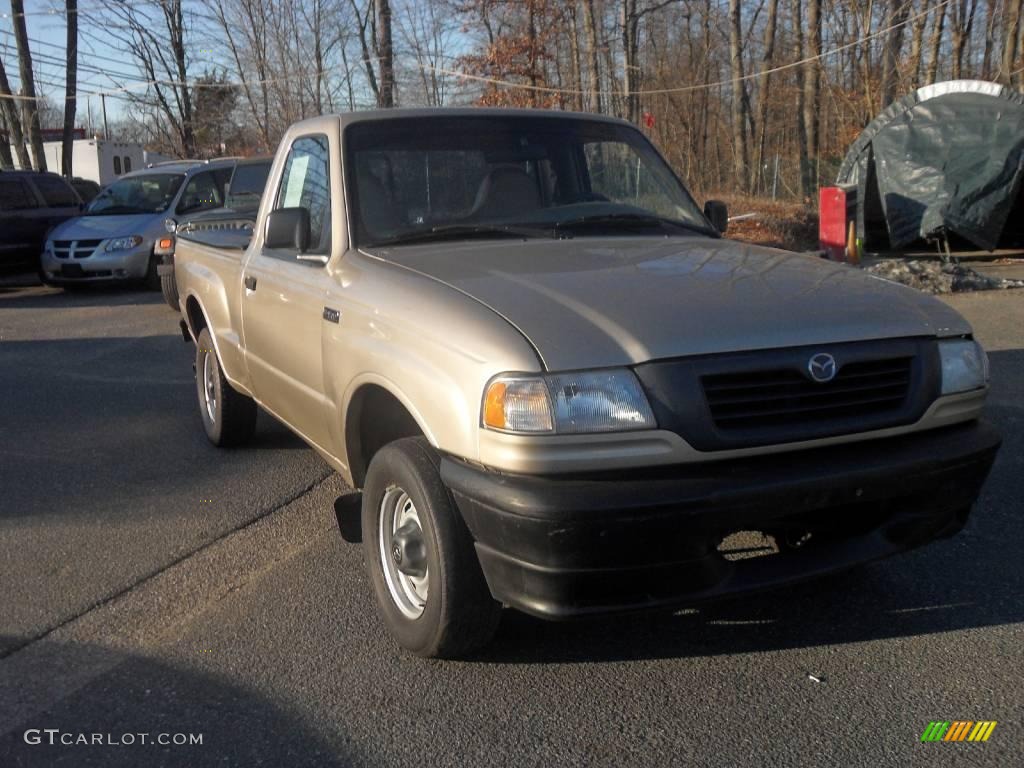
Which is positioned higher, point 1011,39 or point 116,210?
point 1011,39

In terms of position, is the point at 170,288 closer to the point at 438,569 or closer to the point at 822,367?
the point at 438,569

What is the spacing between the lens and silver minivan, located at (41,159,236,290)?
14398 millimetres

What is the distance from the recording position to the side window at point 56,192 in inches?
658

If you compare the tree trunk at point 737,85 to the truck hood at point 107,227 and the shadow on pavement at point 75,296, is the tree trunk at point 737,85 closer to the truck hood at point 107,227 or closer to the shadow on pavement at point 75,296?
the truck hood at point 107,227

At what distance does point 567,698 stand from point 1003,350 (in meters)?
6.73

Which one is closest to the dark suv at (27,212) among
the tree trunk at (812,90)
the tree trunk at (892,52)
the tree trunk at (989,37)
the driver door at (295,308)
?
the driver door at (295,308)

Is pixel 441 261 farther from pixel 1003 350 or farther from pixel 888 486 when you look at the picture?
pixel 1003 350

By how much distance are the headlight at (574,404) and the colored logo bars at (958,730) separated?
4.03ft

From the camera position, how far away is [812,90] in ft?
91.2

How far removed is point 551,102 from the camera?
23938 mm

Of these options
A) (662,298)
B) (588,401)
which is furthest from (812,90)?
(588,401)

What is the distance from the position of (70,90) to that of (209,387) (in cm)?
2397

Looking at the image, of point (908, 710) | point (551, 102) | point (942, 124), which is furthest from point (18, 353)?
point (551, 102)

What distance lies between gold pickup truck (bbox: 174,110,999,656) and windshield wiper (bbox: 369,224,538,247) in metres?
0.01
